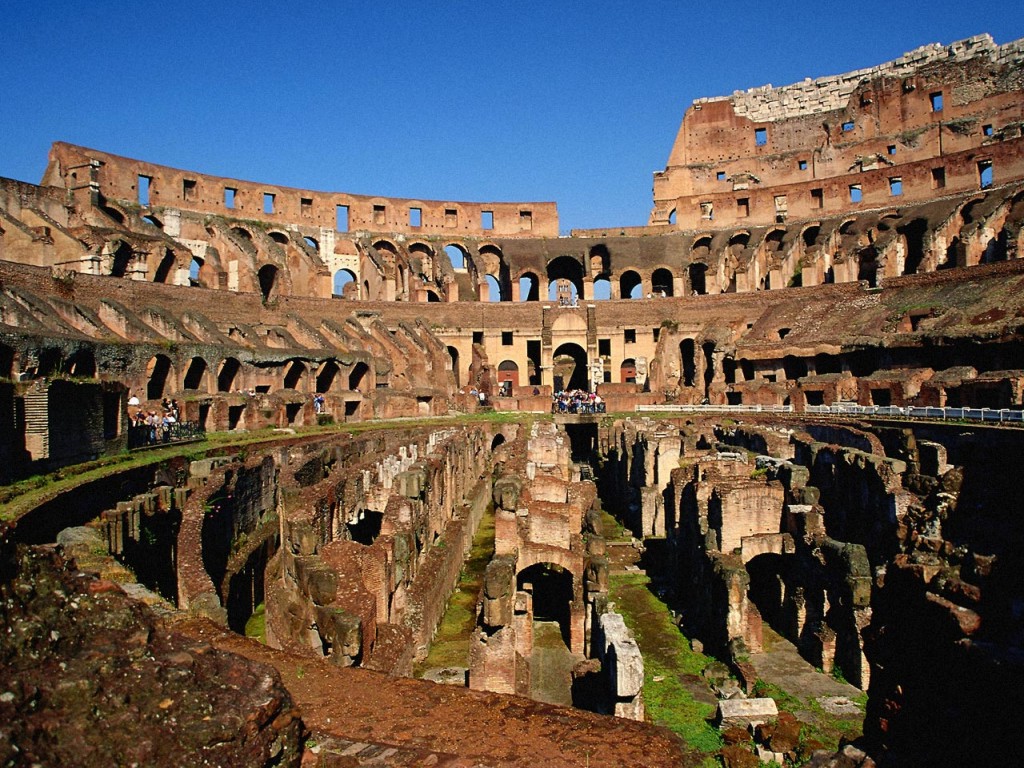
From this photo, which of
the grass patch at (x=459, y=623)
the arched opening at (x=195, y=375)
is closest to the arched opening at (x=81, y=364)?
the arched opening at (x=195, y=375)

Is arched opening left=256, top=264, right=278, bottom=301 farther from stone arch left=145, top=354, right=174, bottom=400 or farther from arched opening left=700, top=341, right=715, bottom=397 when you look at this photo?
arched opening left=700, top=341, right=715, bottom=397

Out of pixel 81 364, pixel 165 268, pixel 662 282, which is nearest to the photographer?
pixel 81 364

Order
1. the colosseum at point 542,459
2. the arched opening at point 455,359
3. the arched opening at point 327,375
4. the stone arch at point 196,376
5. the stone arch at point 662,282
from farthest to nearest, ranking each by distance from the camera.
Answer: the stone arch at point 662,282 → the arched opening at point 455,359 → the arched opening at point 327,375 → the stone arch at point 196,376 → the colosseum at point 542,459

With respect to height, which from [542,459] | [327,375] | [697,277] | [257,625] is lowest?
[257,625]

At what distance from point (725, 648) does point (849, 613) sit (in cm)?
179

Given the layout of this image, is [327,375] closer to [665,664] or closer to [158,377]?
[158,377]

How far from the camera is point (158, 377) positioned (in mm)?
31984

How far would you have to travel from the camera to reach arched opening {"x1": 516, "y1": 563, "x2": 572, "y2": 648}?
13250 mm

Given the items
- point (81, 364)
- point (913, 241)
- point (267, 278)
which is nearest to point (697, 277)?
point (913, 241)

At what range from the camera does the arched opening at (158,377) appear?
31344 mm

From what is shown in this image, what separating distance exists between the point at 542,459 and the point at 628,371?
90.7 ft

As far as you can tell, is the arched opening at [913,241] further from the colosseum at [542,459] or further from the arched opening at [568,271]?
the arched opening at [568,271]

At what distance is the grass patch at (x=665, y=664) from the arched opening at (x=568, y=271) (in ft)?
132

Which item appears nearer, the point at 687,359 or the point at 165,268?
the point at 165,268
